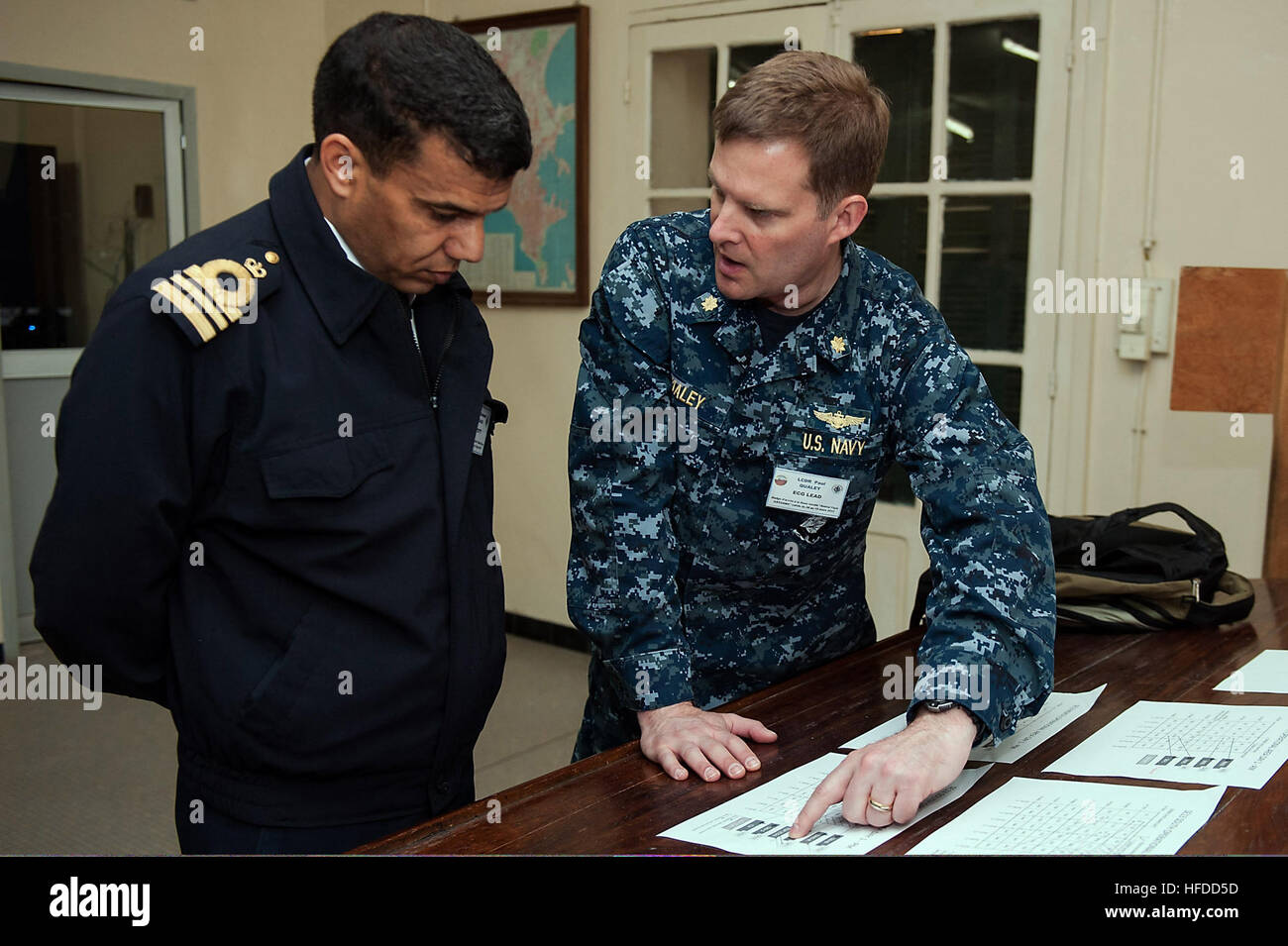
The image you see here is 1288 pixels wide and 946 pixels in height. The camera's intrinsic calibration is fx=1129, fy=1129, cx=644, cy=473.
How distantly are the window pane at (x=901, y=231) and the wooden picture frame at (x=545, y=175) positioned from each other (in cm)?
118

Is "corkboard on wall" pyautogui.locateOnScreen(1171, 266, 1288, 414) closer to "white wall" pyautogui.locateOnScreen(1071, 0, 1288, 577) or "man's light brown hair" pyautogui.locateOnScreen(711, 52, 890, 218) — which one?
"white wall" pyautogui.locateOnScreen(1071, 0, 1288, 577)

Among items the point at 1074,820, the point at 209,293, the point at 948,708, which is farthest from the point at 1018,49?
the point at 209,293

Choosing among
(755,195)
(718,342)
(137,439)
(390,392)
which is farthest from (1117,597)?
(137,439)

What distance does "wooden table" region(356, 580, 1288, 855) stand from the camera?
1.07 metres

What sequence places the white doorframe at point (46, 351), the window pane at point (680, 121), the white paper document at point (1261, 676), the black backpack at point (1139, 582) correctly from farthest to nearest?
the white doorframe at point (46, 351) < the window pane at point (680, 121) < the black backpack at point (1139, 582) < the white paper document at point (1261, 676)

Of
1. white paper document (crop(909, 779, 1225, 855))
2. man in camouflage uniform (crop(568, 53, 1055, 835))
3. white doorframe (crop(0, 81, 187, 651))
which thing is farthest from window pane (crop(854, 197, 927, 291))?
white doorframe (crop(0, 81, 187, 651))

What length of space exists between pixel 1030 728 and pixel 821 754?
30 centimetres

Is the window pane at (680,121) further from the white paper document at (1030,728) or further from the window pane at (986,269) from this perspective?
the white paper document at (1030,728)

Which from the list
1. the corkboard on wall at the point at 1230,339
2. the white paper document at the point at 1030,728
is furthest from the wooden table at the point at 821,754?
the corkboard on wall at the point at 1230,339

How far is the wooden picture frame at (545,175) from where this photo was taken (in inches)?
167

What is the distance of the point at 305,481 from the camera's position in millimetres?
1117

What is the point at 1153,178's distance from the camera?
2990 mm

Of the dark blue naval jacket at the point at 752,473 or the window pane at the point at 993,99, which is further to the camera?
the window pane at the point at 993,99

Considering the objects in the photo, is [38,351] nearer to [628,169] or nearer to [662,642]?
[628,169]
